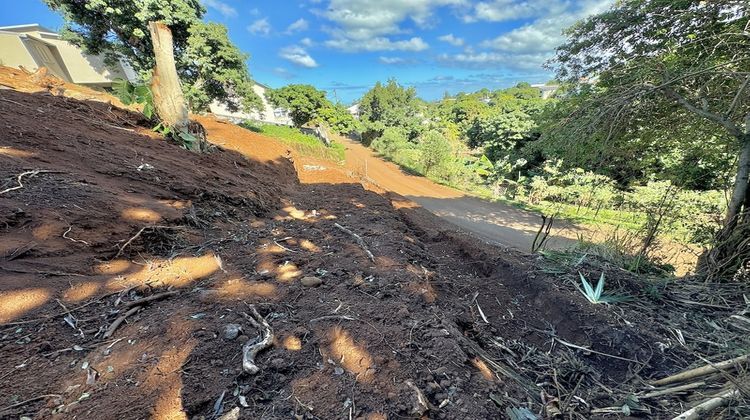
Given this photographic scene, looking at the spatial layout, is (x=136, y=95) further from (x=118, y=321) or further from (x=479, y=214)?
(x=479, y=214)

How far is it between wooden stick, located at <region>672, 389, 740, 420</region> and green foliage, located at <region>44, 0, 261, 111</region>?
1817cm

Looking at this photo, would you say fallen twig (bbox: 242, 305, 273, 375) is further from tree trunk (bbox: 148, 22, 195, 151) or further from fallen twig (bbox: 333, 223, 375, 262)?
tree trunk (bbox: 148, 22, 195, 151)

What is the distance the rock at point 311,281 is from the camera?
8.68 ft

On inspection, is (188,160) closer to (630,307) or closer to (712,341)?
(630,307)

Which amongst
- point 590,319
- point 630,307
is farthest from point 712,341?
point 590,319

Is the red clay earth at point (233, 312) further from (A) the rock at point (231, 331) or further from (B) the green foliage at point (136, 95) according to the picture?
(B) the green foliage at point (136, 95)

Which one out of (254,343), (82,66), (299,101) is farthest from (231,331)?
(299,101)

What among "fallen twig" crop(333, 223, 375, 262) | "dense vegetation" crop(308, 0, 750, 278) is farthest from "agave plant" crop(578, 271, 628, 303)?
"fallen twig" crop(333, 223, 375, 262)

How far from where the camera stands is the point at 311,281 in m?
2.67

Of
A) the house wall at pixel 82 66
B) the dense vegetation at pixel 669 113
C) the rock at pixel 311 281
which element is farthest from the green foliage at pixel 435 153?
the house wall at pixel 82 66

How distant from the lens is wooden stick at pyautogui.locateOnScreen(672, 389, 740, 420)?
5.83ft

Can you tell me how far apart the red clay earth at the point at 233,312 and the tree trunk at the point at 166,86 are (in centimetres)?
132

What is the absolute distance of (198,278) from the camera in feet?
8.34

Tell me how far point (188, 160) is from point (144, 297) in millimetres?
3510
